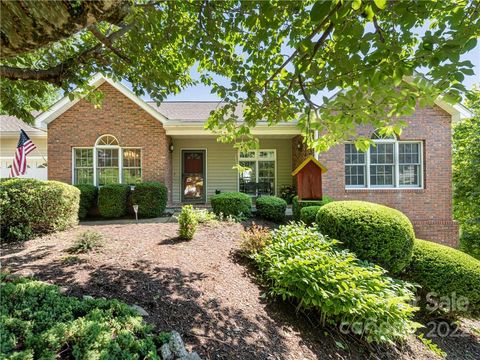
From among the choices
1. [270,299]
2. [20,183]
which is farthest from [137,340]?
[20,183]

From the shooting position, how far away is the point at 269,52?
4.02 metres

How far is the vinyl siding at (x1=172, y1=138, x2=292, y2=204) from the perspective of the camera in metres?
10.9

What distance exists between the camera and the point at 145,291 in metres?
3.06

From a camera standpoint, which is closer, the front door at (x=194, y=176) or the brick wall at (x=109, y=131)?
the brick wall at (x=109, y=131)

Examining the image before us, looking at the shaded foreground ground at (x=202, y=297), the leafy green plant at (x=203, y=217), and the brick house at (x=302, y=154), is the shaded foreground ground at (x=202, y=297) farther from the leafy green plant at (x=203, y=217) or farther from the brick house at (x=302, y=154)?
the brick house at (x=302, y=154)

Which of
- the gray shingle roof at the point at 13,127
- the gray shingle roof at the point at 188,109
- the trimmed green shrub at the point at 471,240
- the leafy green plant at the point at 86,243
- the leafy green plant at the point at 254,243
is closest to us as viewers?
the leafy green plant at the point at 86,243

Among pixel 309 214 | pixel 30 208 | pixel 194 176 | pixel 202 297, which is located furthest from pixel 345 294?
pixel 194 176

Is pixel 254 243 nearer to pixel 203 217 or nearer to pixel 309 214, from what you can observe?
pixel 203 217

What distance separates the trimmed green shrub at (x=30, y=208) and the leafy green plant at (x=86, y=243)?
1886 mm

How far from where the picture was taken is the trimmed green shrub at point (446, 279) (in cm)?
447

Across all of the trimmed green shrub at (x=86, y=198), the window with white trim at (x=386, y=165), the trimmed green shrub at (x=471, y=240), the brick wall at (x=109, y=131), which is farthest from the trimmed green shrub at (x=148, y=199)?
the trimmed green shrub at (x=471, y=240)

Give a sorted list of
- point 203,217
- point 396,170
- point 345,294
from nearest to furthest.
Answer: point 345,294
point 203,217
point 396,170

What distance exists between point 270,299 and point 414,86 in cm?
338

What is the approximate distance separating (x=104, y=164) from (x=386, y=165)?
10.7m
